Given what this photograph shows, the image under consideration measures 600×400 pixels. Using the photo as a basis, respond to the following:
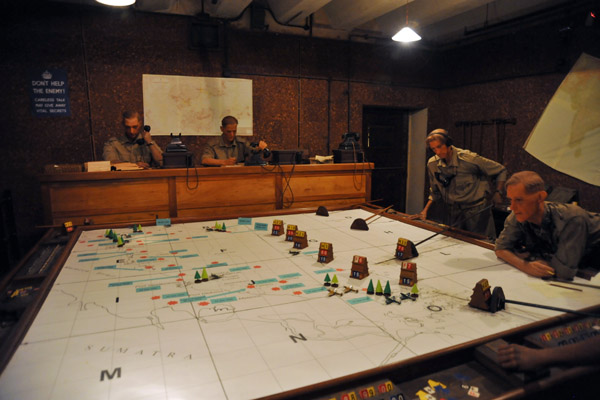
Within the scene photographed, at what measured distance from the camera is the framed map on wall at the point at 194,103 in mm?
4422

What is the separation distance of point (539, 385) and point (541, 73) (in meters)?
4.65

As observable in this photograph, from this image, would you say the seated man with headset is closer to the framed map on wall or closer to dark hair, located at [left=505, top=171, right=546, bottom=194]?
the framed map on wall

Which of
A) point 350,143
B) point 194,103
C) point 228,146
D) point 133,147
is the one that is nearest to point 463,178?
point 350,143

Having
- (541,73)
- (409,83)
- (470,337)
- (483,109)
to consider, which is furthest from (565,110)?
(470,337)

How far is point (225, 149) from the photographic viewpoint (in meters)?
4.26

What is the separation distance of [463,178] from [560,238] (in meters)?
1.76

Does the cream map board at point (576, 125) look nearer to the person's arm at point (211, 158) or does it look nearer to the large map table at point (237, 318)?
the large map table at point (237, 318)

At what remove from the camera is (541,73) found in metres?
4.56

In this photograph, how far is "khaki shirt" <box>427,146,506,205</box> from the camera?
10.8ft

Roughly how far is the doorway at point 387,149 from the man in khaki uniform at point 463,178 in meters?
2.36

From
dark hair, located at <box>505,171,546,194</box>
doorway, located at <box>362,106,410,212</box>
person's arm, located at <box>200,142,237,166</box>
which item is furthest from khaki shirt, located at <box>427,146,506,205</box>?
doorway, located at <box>362,106,410,212</box>

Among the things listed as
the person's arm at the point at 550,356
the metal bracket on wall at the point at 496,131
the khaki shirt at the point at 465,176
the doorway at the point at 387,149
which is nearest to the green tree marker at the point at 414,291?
the person's arm at the point at 550,356

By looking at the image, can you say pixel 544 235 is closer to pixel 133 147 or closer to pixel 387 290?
pixel 387 290

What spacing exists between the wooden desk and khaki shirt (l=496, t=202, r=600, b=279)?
6.54 ft
